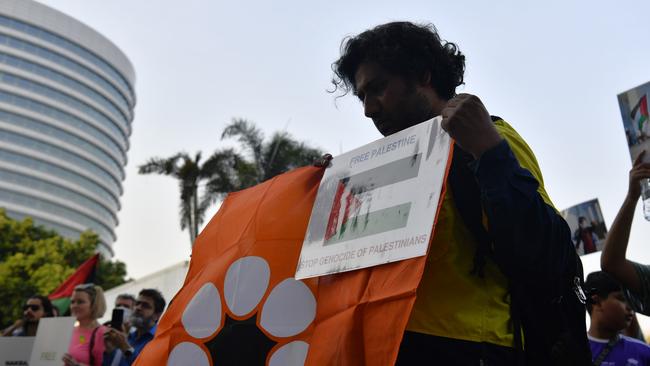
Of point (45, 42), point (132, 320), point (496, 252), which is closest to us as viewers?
point (496, 252)

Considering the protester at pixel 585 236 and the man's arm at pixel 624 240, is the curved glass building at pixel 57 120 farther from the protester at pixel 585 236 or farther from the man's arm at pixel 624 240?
the man's arm at pixel 624 240

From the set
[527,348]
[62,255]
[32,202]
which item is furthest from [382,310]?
[32,202]

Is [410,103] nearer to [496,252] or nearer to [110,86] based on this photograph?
[496,252]

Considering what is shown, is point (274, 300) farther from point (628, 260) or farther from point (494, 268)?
point (628, 260)

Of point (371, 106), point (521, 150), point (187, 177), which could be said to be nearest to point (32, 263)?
point (187, 177)

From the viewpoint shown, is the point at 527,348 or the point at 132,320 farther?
the point at 132,320

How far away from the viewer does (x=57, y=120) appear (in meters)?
78.3

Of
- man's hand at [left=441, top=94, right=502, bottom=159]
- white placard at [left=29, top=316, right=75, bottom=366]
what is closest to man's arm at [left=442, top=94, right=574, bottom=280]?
man's hand at [left=441, top=94, right=502, bottom=159]

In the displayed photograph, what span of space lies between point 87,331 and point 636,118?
4194 millimetres

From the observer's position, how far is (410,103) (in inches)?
67.6

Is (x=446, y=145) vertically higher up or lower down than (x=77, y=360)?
higher up

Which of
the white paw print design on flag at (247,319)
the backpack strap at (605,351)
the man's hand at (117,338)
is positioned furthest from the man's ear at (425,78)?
the man's hand at (117,338)

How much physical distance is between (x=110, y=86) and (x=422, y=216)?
91176 mm

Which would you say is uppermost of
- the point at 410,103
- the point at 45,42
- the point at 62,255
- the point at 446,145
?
the point at 45,42
